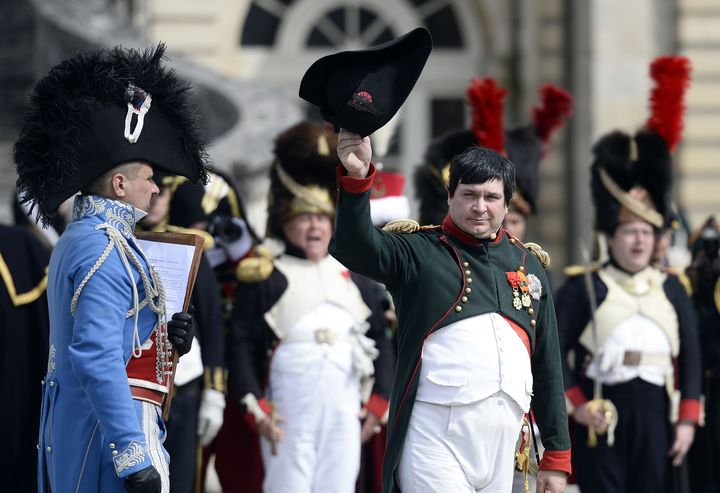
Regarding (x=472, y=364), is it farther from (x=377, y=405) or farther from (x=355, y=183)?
(x=377, y=405)

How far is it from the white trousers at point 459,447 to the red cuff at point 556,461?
198 millimetres

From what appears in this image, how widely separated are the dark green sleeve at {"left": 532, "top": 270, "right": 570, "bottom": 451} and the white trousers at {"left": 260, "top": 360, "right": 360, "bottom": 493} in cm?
176

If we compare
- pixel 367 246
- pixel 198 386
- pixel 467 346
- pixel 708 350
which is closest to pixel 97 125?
pixel 367 246

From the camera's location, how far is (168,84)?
4.54 metres

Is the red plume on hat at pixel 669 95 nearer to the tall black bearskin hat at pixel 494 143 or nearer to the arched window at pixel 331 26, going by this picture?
the tall black bearskin hat at pixel 494 143

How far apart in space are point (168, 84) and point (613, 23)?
38.0ft

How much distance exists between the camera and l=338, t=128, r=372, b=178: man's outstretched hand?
424 centimetres

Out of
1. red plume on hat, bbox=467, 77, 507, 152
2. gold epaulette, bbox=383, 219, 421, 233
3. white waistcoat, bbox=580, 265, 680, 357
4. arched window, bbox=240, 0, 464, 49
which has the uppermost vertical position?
arched window, bbox=240, 0, 464, 49

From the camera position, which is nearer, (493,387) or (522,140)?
(493,387)

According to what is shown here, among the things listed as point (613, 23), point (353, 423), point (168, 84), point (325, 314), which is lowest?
point (353, 423)

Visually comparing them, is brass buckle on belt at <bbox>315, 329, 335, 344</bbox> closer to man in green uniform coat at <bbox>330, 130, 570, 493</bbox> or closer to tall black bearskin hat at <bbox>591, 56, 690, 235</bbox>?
tall black bearskin hat at <bbox>591, 56, 690, 235</bbox>

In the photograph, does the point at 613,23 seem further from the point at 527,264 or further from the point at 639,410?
the point at 527,264

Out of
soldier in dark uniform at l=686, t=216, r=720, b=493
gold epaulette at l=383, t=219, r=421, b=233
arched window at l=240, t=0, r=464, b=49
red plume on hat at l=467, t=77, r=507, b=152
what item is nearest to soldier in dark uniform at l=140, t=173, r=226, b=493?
red plume on hat at l=467, t=77, r=507, b=152

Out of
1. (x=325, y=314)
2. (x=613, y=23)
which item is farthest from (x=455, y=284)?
(x=613, y=23)
